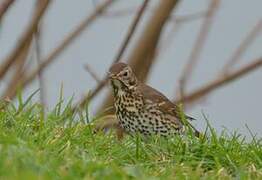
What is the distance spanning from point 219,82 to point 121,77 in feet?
8.67

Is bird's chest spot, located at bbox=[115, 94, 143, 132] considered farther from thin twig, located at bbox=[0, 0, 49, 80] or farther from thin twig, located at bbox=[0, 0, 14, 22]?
thin twig, located at bbox=[0, 0, 14, 22]

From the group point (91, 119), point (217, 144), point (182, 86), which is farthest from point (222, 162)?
point (182, 86)

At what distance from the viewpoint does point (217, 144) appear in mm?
6781

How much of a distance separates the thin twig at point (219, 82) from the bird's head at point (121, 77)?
223 cm

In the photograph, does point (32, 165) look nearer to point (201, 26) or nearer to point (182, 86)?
point (182, 86)

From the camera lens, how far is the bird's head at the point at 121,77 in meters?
8.20

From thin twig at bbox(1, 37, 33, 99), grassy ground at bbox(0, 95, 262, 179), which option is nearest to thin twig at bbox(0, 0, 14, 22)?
thin twig at bbox(1, 37, 33, 99)

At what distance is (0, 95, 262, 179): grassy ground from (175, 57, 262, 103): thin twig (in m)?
3.33

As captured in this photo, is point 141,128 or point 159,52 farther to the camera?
point 159,52

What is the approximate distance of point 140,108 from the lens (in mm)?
8141

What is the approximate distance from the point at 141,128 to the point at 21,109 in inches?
44.3

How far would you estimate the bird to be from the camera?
25.9 feet

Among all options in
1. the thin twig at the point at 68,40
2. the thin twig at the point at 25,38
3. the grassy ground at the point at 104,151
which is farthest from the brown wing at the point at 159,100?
the thin twig at the point at 68,40

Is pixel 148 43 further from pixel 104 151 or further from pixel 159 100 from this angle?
pixel 104 151
